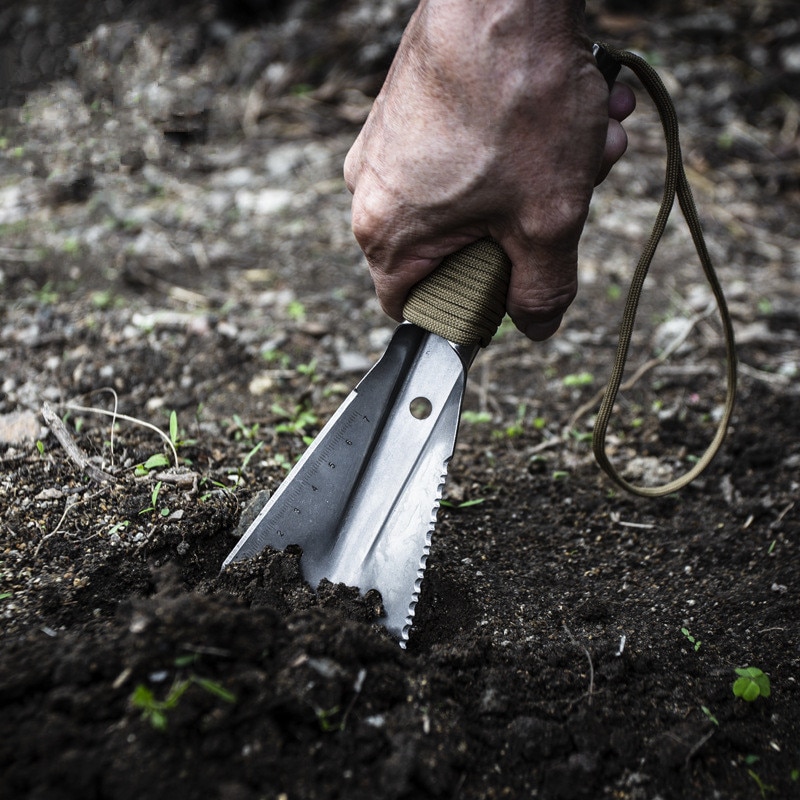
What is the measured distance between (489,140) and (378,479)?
0.73 metres

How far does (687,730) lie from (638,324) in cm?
193

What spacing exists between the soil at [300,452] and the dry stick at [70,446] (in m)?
0.01

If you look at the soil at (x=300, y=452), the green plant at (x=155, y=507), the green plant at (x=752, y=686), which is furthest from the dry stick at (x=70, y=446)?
the green plant at (x=752, y=686)

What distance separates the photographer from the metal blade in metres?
1.54

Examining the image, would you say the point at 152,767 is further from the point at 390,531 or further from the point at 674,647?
the point at 674,647

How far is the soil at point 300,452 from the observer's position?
1194 millimetres

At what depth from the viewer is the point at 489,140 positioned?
1325 mm

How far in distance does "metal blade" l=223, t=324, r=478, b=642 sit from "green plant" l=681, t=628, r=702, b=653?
61 cm

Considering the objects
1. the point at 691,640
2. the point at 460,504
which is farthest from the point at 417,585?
the point at 691,640

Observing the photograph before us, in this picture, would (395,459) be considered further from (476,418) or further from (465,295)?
(476,418)

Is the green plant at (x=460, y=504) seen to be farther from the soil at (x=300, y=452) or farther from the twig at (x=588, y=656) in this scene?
the twig at (x=588, y=656)

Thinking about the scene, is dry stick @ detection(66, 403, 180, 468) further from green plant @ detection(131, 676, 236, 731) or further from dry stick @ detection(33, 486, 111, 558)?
green plant @ detection(131, 676, 236, 731)

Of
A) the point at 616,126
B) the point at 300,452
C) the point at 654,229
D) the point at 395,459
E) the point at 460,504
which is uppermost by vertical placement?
the point at 616,126

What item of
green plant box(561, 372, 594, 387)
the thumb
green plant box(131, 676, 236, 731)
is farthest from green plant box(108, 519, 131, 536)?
green plant box(561, 372, 594, 387)
